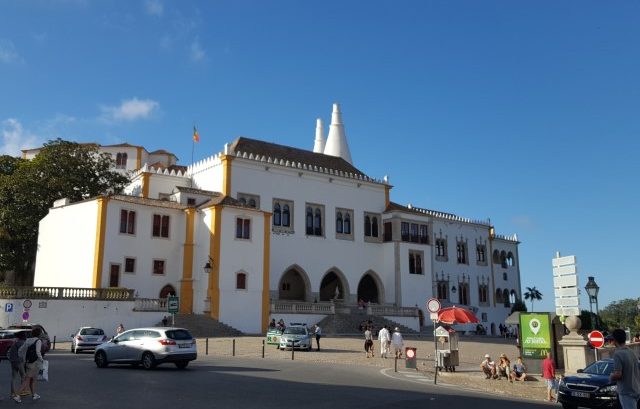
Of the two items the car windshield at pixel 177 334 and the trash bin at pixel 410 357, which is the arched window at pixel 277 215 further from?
the car windshield at pixel 177 334

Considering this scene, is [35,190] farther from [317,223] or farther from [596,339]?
[596,339]

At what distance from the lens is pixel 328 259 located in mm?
Answer: 49781

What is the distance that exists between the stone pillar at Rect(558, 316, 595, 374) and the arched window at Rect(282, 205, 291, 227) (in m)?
32.1

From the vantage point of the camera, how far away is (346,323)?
43062mm

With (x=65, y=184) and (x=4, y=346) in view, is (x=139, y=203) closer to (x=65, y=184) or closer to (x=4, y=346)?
(x=65, y=184)

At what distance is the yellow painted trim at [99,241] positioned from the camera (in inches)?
1469

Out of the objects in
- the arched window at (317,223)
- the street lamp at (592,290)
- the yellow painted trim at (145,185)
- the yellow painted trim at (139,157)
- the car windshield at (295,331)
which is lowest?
the car windshield at (295,331)

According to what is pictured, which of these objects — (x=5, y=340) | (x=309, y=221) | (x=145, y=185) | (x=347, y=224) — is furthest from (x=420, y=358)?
(x=145, y=185)

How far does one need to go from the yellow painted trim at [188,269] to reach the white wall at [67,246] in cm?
591

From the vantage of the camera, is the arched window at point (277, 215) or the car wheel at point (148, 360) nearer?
the car wheel at point (148, 360)

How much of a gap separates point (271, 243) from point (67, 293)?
16722mm

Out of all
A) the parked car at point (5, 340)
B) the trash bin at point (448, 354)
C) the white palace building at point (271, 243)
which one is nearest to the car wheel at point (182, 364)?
the parked car at point (5, 340)

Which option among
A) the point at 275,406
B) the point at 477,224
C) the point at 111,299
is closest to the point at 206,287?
the point at 111,299

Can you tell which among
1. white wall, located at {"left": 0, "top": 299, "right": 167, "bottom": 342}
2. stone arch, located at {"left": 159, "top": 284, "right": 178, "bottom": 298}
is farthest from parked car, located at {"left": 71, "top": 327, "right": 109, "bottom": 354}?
stone arch, located at {"left": 159, "top": 284, "right": 178, "bottom": 298}
